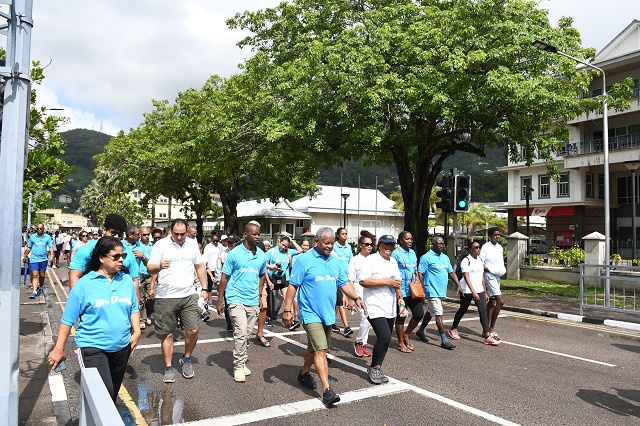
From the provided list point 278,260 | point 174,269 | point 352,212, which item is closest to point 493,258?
point 278,260

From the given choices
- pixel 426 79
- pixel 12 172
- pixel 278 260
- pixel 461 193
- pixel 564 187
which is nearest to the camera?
pixel 12 172

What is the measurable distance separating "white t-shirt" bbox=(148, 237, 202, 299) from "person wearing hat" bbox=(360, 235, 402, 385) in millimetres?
2101

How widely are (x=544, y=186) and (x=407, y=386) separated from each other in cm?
3521

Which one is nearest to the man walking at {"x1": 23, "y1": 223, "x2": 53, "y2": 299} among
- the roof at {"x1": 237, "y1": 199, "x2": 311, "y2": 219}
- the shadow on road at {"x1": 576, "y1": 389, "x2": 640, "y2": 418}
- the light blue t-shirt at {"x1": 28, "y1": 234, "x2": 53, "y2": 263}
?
the light blue t-shirt at {"x1": 28, "y1": 234, "x2": 53, "y2": 263}

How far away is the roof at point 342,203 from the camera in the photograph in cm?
4291

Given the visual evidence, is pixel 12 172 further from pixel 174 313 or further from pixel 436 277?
pixel 436 277

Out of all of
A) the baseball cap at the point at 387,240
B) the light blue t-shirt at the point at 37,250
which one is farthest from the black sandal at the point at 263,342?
the light blue t-shirt at the point at 37,250

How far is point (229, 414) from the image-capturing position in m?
4.77

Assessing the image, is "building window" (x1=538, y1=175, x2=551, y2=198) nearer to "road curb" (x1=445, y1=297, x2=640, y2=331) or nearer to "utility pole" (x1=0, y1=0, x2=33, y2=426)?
"road curb" (x1=445, y1=297, x2=640, y2=331)

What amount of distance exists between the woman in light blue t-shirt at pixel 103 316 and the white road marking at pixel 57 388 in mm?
1684

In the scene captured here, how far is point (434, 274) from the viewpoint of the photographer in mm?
7918

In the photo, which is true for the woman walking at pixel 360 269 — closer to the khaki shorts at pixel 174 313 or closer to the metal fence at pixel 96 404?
the khaki shorts at pixel 174 313

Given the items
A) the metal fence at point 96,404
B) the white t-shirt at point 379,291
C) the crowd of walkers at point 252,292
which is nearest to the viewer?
the metal fence at point 96,404

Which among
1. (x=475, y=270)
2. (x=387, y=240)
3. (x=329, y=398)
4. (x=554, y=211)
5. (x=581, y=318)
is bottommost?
(x=581, y=318)
